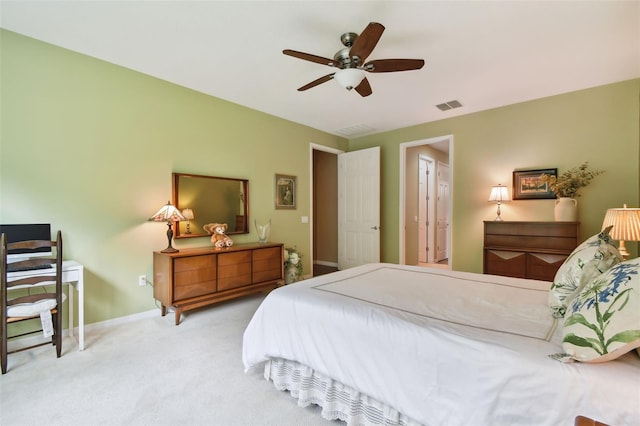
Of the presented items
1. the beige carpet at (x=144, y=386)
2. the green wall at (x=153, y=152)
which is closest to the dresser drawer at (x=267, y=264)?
the green wall at (x=153, y=152)

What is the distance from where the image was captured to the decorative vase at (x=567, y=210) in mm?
3336

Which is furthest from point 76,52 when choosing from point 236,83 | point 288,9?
point 288,9

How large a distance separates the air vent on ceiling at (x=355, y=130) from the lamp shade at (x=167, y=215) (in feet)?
10.4

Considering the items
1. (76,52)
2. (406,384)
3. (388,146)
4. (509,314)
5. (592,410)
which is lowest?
(406,384)

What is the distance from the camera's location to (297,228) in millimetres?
4836

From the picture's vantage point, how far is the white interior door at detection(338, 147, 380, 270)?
5.07 m

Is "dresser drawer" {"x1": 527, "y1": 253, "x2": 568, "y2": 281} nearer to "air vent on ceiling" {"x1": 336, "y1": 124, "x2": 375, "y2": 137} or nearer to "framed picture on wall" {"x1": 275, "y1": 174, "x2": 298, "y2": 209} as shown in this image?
"air vent on ceiling" {"x1": 336, "y1": 124, "x2": 375, "y2": 137}

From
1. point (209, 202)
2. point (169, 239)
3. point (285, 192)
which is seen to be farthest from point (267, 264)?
point (285, 192)

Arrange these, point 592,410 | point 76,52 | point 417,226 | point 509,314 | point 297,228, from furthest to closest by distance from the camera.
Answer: point 417,226 → point 297,228 → point 76,52 → point 509,314 → point 592,410

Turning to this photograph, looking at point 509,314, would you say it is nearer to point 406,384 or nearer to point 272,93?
point 406,384

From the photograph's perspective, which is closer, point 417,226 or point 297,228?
point 297,228

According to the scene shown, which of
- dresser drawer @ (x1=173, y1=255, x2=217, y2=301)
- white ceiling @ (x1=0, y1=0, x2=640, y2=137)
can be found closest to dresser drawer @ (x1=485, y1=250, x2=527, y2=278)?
white ceiling @ (x1=0, y1=0, x2=640, y2=137)

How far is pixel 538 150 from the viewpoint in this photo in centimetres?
374

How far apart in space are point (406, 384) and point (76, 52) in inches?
150
